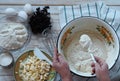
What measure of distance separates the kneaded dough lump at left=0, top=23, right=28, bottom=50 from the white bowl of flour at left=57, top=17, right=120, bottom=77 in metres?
0.15

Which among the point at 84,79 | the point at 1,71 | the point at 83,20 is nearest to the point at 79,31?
the point at 83,20

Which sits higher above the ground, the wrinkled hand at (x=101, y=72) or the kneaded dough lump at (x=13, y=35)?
the kneaded dough lump at (x=13, y=35)

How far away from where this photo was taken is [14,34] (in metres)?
1.04

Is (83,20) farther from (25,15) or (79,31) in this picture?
(25,15)

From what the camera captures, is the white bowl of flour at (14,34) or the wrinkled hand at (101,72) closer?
the wrinkled hand at (101,72)

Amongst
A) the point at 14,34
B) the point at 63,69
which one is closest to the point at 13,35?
the point at 14,34

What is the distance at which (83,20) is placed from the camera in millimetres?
1077

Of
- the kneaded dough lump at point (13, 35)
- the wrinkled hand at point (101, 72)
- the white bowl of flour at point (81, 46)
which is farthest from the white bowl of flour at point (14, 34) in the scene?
the wrinkled hand at point (101, 72)

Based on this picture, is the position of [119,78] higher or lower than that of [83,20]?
lower

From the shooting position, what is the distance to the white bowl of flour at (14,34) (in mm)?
1039

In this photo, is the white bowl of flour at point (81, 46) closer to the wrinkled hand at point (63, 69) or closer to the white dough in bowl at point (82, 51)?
the white dough in bowl at point (82, 51)

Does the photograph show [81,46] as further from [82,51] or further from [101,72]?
[101,72]

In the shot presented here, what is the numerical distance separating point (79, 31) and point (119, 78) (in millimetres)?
254

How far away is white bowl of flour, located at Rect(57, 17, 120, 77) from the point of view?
104 cm
